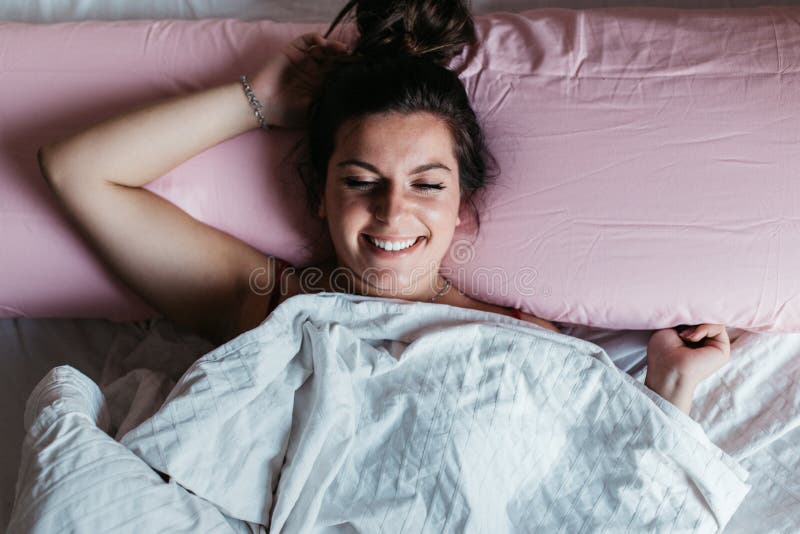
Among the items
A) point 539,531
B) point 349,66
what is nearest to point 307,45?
point 349,66

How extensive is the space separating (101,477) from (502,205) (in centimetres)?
69

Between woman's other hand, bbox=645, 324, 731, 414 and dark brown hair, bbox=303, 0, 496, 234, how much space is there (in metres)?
0.35

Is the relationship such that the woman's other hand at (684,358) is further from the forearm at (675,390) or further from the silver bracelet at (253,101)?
the silver bracelet at (253,101)

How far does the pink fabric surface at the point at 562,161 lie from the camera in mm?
1018

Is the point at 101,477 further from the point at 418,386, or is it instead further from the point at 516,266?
the point at 516,266

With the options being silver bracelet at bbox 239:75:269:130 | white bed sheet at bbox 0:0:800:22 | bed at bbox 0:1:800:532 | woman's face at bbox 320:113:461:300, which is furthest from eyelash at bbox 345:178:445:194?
white bed sheet at bbox 0:0:800:22

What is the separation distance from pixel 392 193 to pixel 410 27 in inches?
11.1

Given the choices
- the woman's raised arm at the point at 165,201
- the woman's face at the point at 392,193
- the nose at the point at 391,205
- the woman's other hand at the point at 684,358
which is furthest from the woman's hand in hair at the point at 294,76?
the woman's other hand at the point at 684,358

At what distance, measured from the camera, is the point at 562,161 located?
3.44 ft

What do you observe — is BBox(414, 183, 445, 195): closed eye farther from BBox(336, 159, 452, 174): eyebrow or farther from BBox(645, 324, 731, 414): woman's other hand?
BBox(645, 324, 731, 414): woman's other hand

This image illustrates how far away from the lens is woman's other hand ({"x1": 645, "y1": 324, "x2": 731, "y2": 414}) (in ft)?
3.29

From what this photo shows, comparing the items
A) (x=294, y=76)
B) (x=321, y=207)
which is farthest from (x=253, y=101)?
(x=321, y=207)

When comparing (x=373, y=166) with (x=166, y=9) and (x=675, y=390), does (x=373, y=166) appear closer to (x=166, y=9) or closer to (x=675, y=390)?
(x=675, y=390)

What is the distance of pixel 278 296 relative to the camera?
1105 millimetres
